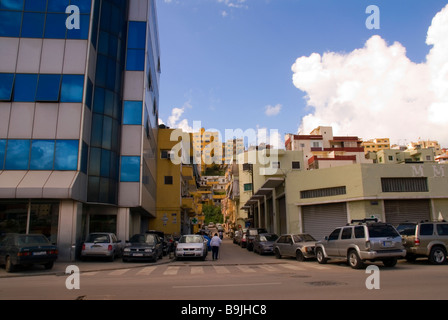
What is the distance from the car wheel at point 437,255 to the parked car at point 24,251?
1683cm

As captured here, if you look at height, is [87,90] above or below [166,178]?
above

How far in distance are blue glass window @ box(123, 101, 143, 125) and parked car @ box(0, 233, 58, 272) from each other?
494 inches

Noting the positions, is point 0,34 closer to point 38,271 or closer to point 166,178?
point 38,271

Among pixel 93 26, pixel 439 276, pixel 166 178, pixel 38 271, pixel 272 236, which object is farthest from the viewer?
pixel 166 178

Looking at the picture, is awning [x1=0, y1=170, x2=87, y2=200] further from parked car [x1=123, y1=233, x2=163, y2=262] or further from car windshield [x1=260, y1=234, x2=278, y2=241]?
car windshield [x1=260, y1=234, x2=278, y2=241]

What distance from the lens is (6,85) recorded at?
21.5m

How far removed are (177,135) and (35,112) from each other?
20.6 meters

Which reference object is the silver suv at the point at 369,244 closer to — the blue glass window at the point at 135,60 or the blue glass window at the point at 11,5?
the blue glass window at the point at 135,60

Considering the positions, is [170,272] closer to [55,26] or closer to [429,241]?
[429,241]

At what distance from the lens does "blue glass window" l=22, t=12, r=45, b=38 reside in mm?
22438

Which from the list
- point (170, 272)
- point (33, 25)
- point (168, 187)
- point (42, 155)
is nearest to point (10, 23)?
point (33, 25)

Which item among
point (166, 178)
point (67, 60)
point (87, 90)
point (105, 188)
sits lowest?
point (105, 188)
